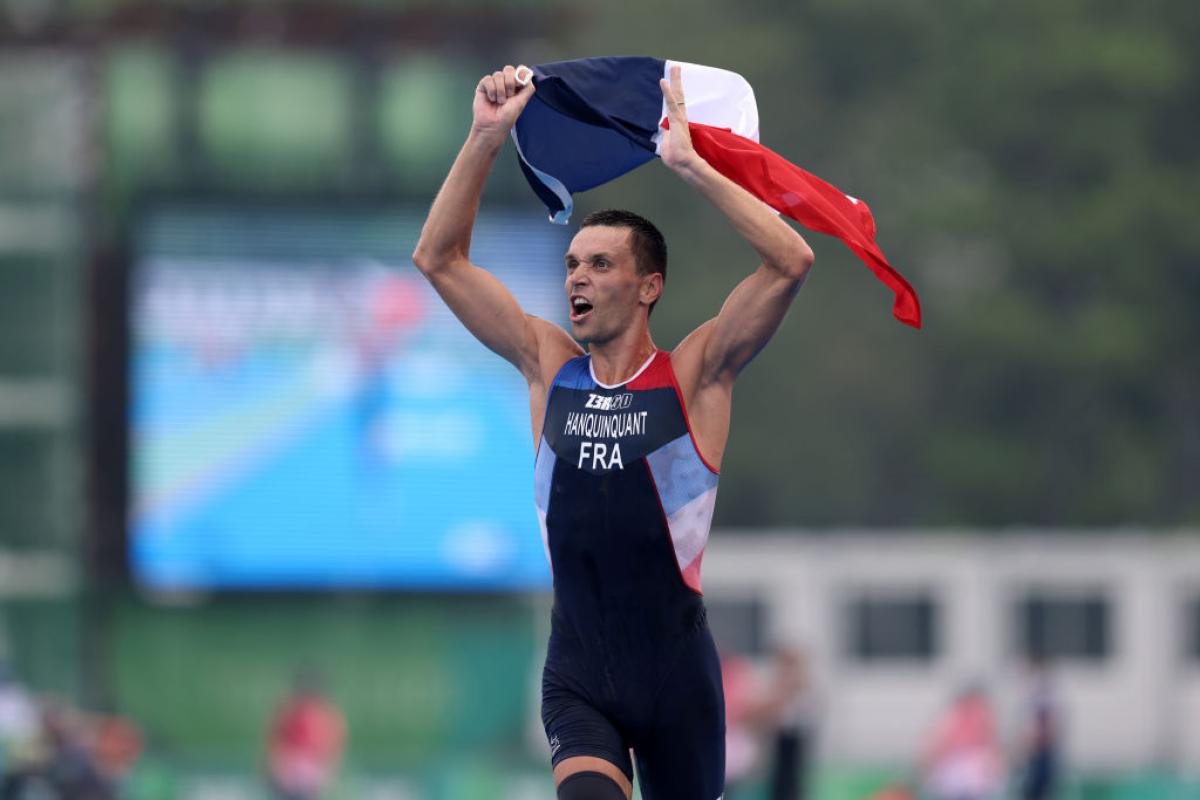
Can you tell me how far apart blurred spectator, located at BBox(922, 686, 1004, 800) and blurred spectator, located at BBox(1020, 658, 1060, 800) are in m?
0.57

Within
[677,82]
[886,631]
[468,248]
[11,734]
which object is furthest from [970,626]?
[468,248]

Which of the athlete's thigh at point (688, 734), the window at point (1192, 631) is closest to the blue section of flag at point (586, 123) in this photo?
the athlete's thigh at point (688, 734)

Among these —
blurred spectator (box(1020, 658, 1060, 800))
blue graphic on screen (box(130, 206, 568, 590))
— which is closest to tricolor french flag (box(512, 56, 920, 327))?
blurred spectator (box(1020, 658, 1060, 800))

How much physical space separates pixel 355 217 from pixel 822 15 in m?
31.1

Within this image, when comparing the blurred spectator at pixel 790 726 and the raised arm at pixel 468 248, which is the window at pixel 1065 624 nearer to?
the blurred spectator at pixel 790 726

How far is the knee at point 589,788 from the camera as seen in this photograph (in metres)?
6.57

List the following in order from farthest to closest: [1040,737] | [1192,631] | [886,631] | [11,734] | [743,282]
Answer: [1192,631] < [886,631] < [1040,737] < [11,734] < [743,282]

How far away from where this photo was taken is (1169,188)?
47.8 metres

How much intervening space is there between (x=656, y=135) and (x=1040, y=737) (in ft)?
46.0

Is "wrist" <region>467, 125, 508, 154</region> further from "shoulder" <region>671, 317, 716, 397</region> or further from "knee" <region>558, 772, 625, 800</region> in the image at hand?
"knee" <region>558, 772, 625, 800</region>

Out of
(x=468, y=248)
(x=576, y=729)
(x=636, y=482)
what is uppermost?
(x=468, y=248)

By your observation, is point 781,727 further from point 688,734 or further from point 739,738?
point 688,734

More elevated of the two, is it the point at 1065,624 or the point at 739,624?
the point at 739,624

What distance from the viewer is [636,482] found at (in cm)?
682
